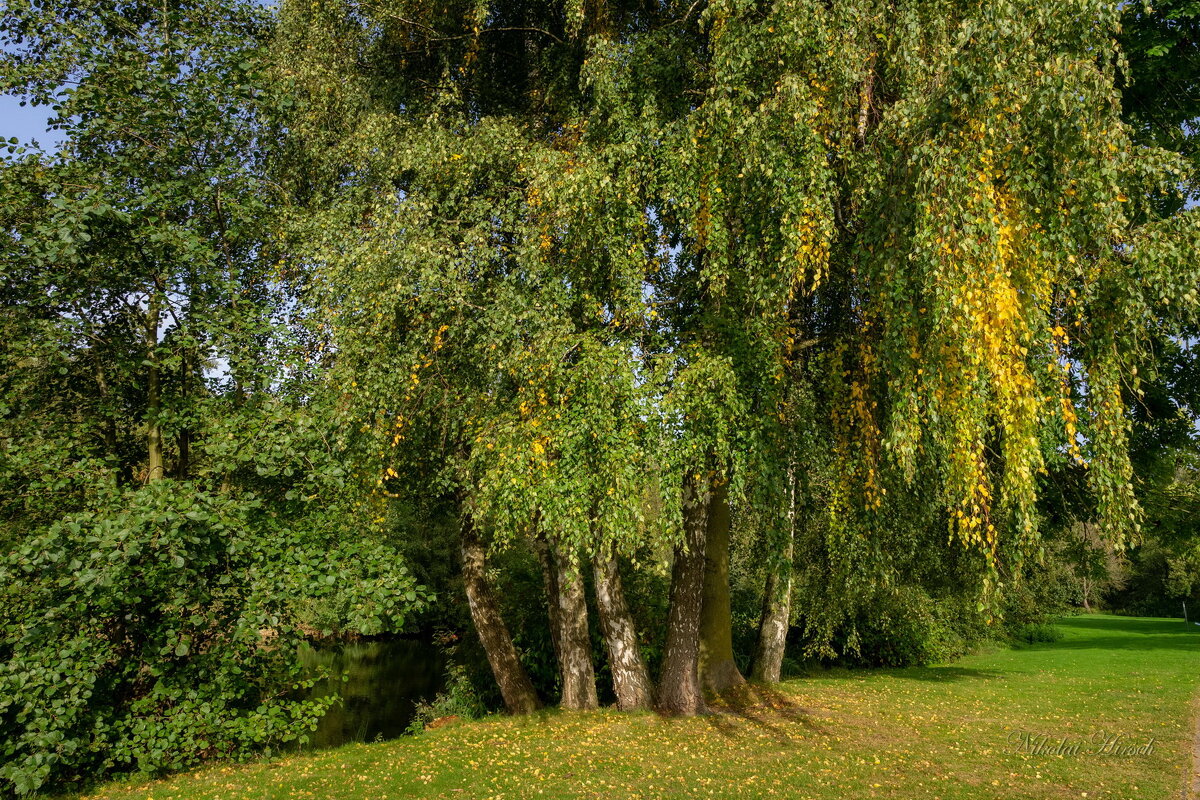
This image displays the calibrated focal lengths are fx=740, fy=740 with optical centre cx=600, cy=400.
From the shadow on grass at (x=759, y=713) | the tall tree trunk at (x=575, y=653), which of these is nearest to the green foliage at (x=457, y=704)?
the tall tree trunk at (x=575, y=653)

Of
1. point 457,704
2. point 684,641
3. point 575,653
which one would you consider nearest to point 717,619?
point 684,641

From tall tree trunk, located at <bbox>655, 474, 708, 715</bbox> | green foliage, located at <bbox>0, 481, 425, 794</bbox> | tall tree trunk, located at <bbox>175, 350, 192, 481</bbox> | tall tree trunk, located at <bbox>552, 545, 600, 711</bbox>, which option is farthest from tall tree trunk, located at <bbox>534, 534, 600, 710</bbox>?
tall tree trunk, located at <bbox>175, 350, 192, 481</bbox>

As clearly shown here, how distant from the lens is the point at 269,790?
771 cm

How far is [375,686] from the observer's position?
19859 millimetres

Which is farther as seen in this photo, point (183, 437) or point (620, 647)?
point (620, 647)

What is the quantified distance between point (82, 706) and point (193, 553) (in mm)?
1790

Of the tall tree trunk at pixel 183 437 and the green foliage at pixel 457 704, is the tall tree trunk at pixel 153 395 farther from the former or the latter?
the green foliage at pixel 457 704

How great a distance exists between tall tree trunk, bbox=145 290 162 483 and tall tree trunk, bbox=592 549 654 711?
19.6 ft

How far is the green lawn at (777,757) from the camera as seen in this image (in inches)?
303

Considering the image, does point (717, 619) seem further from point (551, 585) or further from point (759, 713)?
point (551, 585)

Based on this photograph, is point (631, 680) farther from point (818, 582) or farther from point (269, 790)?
point (818, 582)

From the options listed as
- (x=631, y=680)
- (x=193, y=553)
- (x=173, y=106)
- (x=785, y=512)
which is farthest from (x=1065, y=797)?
(x=173, y=106)

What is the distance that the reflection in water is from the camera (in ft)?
48.6

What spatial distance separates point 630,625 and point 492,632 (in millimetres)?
2528
